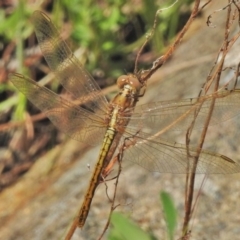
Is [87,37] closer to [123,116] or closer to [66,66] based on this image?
[66,66]

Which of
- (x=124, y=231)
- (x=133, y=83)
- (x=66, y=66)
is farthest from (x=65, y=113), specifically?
(x=124, y=231)

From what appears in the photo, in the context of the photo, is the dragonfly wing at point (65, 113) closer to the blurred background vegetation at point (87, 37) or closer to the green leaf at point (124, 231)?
the green leaf at point (124, 231)

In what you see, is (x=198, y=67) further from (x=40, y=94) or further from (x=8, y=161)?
(x=40, y=94)

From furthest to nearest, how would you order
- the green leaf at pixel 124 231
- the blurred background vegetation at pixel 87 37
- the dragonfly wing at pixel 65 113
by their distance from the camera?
the blurred background vegetation at pixel 87 37 → the dragonfly wing at pixel 65 113 → the green leaf at pixel 124 231

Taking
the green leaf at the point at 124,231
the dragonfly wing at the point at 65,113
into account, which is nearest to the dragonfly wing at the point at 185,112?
the dragonfly wing at the point at 65,113

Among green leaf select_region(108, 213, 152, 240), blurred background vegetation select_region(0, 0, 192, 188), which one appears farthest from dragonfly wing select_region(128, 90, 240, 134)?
blurred background vegetation select_region(0, 0, 192, 188)

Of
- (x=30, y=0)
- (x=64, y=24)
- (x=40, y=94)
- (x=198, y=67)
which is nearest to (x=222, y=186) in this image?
(x=40, y=94)

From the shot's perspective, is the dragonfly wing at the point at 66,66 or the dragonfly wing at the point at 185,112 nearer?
the dragonfly wing at the point at 185,112
